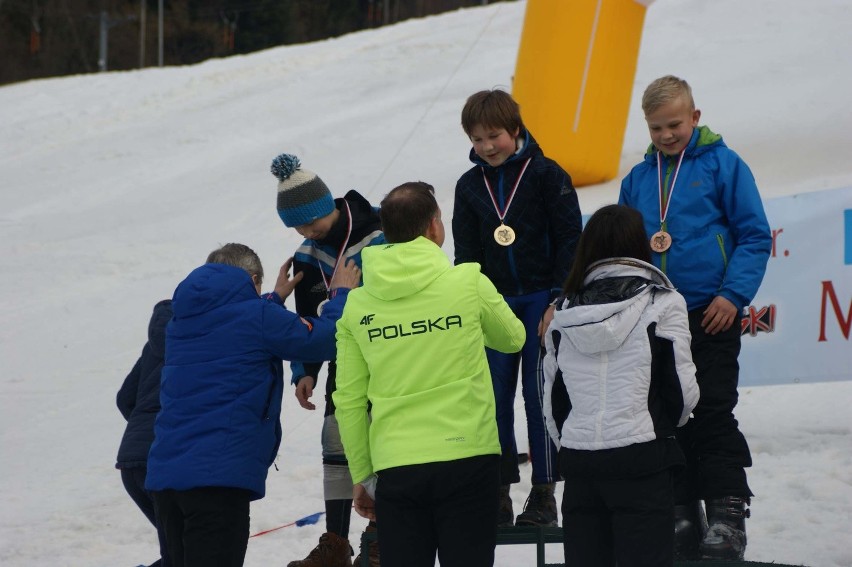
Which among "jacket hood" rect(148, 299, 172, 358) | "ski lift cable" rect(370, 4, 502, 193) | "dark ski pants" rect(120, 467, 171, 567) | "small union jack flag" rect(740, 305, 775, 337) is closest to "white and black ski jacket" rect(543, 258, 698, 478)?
"jacket hood" rect(148, 299, 172, 358)

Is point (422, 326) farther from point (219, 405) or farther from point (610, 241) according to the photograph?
point (219, 405)

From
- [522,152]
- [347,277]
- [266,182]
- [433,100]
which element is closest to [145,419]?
[347,277]

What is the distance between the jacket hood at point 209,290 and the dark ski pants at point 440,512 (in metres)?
0.96

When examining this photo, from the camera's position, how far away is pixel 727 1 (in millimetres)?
18609

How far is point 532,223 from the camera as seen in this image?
4.32 metres

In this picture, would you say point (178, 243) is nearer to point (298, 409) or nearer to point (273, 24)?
point (298, 409)

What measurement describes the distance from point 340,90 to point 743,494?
1472 centimetres

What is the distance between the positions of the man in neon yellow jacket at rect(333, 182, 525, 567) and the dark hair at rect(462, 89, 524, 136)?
700 millimetres

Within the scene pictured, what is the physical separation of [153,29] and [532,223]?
157ft

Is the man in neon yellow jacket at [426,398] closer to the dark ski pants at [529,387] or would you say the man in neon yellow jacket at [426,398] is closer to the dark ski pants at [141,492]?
the dark ski pants at [529,387]

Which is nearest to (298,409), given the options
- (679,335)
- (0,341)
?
(0,341)

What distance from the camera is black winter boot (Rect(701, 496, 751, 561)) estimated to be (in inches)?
156

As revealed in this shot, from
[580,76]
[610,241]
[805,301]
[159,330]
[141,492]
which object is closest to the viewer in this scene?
[610,241]

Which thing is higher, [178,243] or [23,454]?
[178,243]
